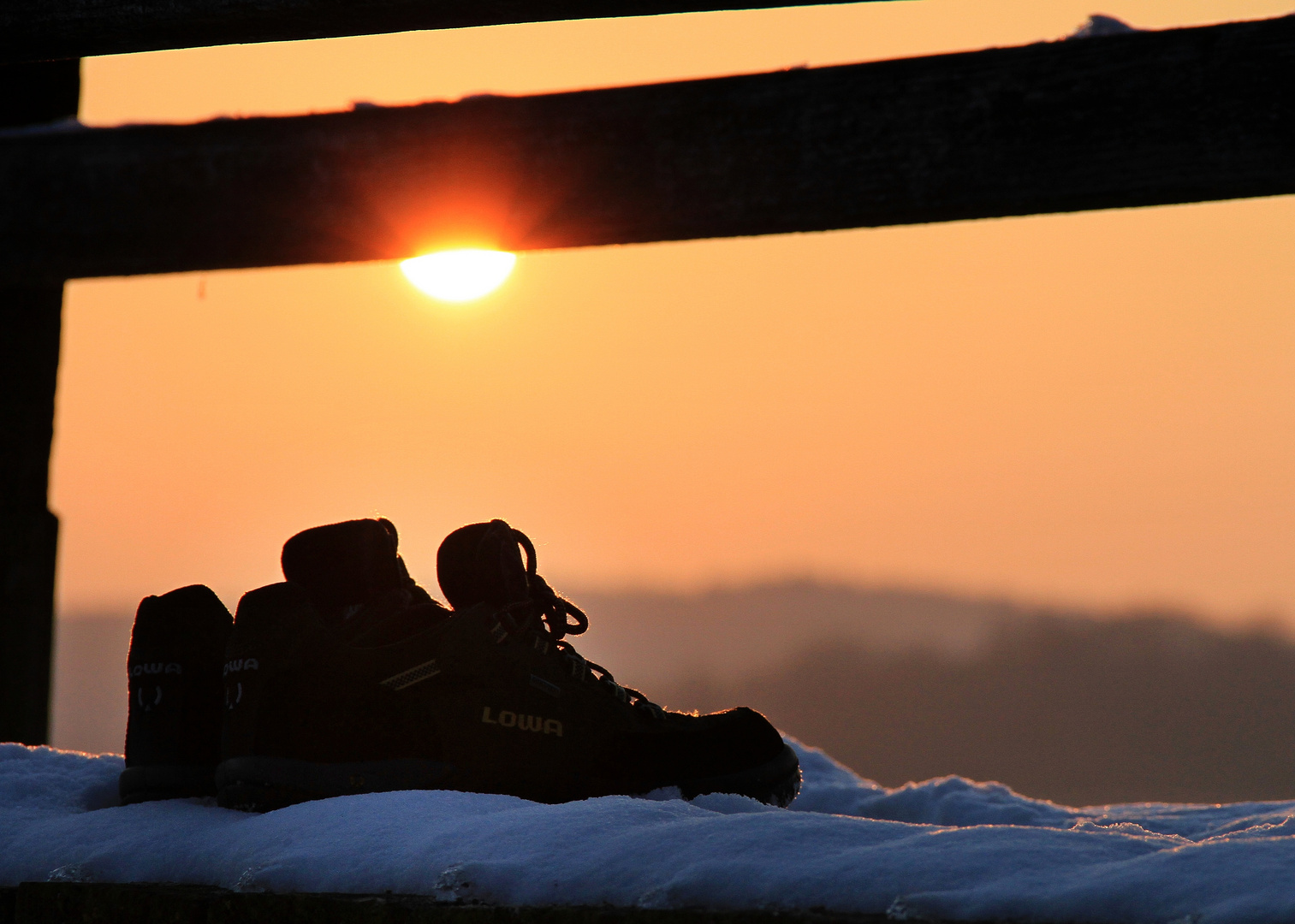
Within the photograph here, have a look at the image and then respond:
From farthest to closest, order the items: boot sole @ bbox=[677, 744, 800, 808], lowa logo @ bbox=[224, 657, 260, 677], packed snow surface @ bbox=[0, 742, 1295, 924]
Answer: boot sole @ bbox=[677, 744, 800, 808] → lowa logo @ bbox=[224, 657, 260, 677] → packed snow surface @ bbox=[0, 742, 1295, 924]

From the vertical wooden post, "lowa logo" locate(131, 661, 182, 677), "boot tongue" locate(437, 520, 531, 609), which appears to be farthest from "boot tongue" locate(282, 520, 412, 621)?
the vertical wooden post

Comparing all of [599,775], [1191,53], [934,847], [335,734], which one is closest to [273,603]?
[335,734]

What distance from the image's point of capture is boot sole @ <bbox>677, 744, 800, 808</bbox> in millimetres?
1777

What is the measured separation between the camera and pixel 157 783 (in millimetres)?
1615

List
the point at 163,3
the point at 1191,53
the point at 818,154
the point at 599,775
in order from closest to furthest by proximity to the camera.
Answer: the point at 163,3
the point at 599,775
the point at 1191,53
the point at 818,154

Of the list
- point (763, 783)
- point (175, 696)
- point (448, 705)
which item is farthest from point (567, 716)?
point (175, 696)

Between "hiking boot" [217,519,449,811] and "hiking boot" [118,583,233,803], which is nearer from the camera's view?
"hiking boot" [217,519,449,811]

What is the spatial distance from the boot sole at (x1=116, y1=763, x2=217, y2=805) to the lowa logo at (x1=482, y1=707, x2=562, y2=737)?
390 millimetres

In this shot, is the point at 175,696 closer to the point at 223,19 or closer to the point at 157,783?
the point at 157,783

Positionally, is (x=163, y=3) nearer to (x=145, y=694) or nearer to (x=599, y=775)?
(x=145, y=694)

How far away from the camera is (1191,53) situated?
1851 mm

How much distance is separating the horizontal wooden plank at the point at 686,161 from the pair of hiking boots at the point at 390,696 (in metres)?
0.74

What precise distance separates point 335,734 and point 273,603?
0.66 ft

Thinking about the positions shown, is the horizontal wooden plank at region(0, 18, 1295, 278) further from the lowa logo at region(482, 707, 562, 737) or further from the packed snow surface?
the packed snow surface
